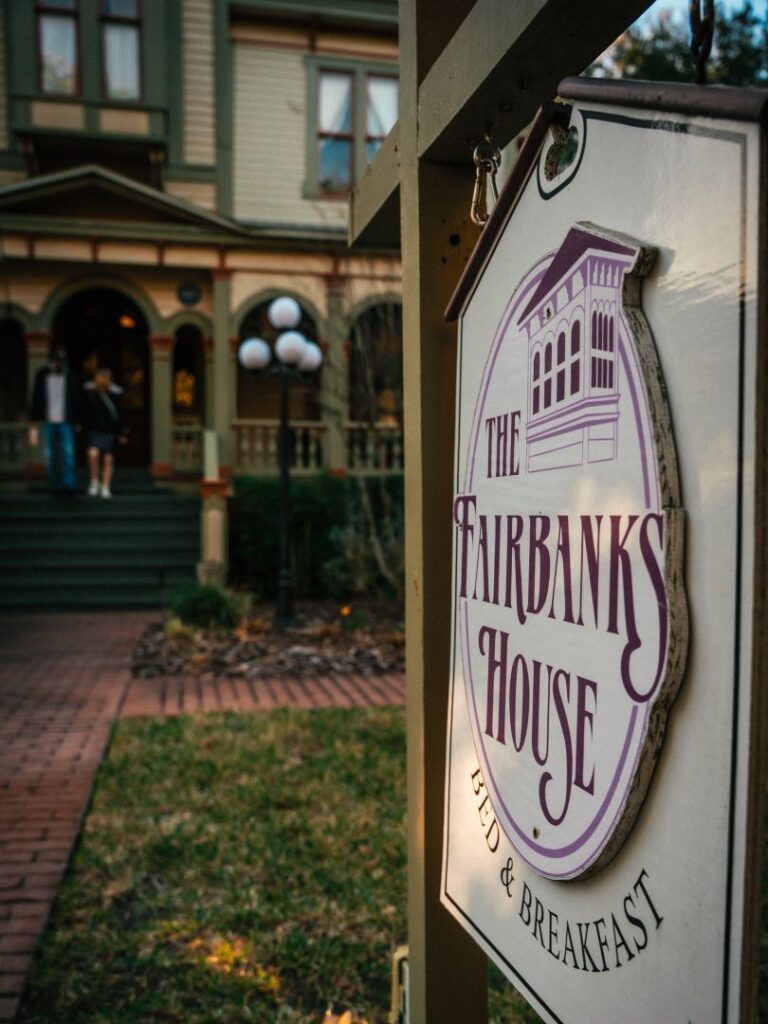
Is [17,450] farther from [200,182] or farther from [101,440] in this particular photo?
[200,182]

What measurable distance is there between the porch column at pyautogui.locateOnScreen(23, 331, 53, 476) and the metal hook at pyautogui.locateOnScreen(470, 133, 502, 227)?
12557 millimetres

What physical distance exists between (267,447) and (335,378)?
1.56 meters

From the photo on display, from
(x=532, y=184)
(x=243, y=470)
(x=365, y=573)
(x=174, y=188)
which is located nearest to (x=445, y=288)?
(x=532, y=184)

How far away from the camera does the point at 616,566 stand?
0.93m

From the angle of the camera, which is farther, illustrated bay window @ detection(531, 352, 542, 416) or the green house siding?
the green house siding

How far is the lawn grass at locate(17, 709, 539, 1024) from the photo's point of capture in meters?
2.56

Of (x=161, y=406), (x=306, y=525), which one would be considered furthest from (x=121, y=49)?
(x=306, y=525)

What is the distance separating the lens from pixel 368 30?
13922mm

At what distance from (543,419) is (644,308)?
0.23m

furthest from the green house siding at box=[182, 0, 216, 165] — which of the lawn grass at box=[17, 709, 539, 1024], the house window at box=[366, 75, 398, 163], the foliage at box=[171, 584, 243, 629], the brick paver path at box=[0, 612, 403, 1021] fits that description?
the lawn grass at box=[17, 709, 539, 1024]

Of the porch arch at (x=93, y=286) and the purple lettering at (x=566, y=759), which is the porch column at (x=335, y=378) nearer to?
the porch arch at (x=93, y=286)

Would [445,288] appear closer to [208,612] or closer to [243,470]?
[208,612]

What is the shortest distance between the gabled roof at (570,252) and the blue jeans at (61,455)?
11.9m

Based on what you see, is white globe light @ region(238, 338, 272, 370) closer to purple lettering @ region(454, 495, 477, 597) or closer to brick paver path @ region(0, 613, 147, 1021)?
brick paver path @ region(0, 613, 147, 1021)
